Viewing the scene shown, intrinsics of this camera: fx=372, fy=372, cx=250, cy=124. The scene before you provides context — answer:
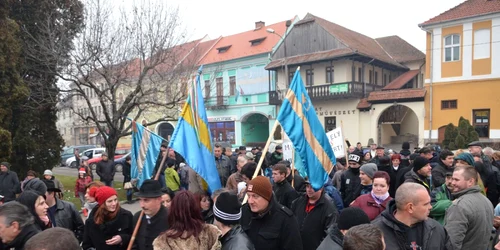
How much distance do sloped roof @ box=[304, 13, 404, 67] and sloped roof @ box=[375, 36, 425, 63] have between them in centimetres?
63

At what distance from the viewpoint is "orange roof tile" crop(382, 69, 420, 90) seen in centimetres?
2969

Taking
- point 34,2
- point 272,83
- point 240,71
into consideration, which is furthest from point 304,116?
point 240,71

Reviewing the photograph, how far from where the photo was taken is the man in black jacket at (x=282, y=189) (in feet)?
17.7

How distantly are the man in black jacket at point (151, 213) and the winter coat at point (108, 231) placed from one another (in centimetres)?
33

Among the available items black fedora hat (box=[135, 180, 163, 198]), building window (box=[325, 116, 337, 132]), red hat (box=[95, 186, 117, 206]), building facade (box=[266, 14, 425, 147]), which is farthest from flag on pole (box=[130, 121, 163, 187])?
building window (box=[325, 116, 337, 132])

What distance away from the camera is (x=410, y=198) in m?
3.03

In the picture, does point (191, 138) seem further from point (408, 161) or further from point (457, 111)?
point (457, 111)

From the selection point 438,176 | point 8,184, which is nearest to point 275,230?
point 438,176

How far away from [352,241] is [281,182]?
3.21m

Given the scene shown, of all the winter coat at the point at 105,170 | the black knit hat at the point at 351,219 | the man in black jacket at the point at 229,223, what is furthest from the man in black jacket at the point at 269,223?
the winter coat at the point at 105,170

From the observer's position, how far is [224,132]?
35.8 m

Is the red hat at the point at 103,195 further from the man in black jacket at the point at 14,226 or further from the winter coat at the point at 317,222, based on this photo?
the winter coat at the point at 317,222

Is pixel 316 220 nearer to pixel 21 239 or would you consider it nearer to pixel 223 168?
pixel 21 239

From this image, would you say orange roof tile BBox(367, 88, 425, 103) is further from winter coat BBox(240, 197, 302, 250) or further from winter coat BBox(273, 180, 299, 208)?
winter coat BBox(240, 197, 302, 250)
